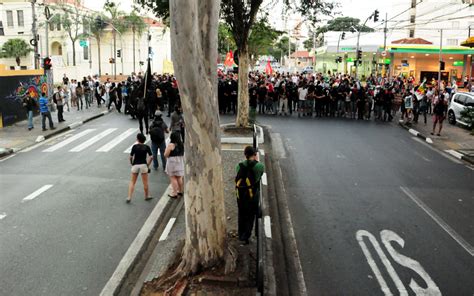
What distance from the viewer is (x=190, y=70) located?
5883 millimetres

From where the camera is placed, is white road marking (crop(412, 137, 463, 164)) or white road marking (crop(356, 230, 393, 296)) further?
white road marking (crop(412, 137, 463, 164))

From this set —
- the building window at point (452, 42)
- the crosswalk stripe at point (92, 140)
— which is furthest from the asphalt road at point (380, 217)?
the building window at point (452, 42)

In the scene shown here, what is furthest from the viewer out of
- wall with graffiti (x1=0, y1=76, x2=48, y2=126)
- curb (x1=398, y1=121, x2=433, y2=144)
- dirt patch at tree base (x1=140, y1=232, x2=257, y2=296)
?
wall with graffiti (x1=0, y1=76, x2=48, y2=126)

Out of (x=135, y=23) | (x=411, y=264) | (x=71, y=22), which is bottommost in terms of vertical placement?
(x=411, y=264)

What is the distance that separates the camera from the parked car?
22.5 meters

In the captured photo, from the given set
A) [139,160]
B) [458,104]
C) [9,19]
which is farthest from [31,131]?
[9,19]

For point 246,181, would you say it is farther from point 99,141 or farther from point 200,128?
point 99,141

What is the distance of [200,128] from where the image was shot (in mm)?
6152

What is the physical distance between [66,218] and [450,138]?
1598 centimetres

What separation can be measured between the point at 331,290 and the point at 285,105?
19.9 m

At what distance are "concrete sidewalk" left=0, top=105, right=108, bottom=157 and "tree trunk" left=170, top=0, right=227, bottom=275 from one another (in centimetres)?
1193

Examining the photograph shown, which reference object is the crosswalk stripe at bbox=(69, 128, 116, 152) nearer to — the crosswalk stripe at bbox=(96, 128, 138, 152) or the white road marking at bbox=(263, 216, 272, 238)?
the crosswalk stripe at bbox=(96, 128, 138, 152)

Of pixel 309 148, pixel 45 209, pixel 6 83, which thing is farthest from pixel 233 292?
pixel 6 83

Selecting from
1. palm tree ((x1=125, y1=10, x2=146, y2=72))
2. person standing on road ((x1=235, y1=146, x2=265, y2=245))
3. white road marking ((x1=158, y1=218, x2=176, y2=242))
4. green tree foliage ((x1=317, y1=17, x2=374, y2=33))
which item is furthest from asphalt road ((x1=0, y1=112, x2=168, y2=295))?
green tree foliage ((x1=317, y1=17, x2=374, y2=33))
